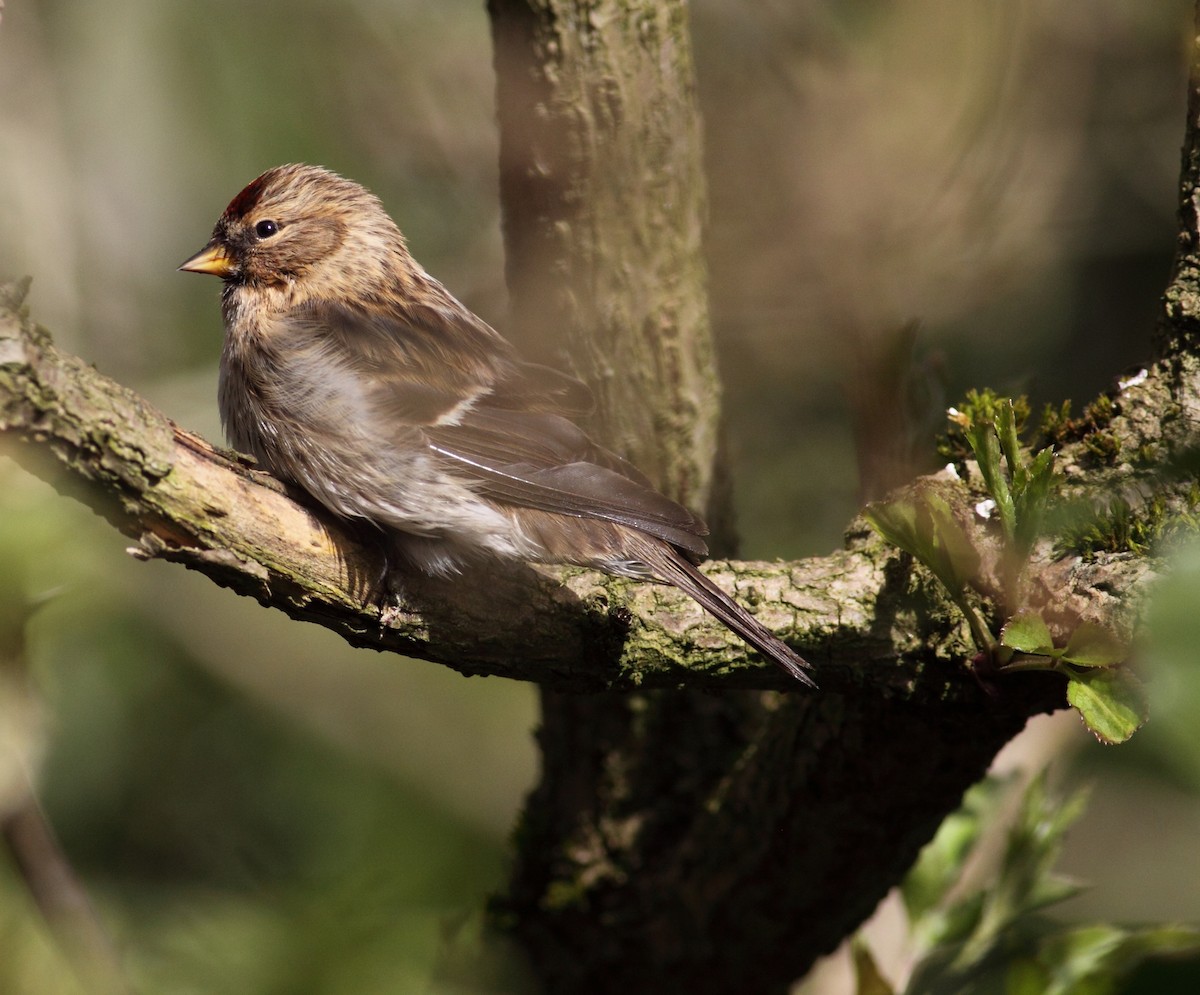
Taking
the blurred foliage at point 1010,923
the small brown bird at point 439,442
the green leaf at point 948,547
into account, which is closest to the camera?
the green leaf at point 948,547

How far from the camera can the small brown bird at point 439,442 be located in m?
2.63

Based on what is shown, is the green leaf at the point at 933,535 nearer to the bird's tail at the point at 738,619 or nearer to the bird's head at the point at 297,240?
the bird's tail at the point at 738,619

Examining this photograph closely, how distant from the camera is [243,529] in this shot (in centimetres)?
220

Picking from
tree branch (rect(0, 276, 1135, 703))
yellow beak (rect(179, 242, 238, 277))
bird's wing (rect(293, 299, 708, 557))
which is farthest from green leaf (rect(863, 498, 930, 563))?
yellow beak (rect(179, 242, 238, 277))

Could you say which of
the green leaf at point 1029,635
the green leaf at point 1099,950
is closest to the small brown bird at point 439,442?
the green leaf at point 1029,635

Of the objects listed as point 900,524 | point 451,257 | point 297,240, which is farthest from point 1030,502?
point 451,257

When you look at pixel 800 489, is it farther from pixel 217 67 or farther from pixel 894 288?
pixel 217 67

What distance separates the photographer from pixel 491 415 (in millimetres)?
2912

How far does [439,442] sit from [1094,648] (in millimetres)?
1472

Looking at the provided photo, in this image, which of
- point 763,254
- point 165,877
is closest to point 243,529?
point 165,877

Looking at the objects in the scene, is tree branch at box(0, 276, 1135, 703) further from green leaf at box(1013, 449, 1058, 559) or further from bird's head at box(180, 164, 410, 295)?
bird's head at box(180, 164, 410, 295)

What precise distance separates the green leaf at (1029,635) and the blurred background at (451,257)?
250 cm

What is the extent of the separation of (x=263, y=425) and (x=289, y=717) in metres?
2.50

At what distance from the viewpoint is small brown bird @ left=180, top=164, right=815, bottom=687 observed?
263 centimetres
